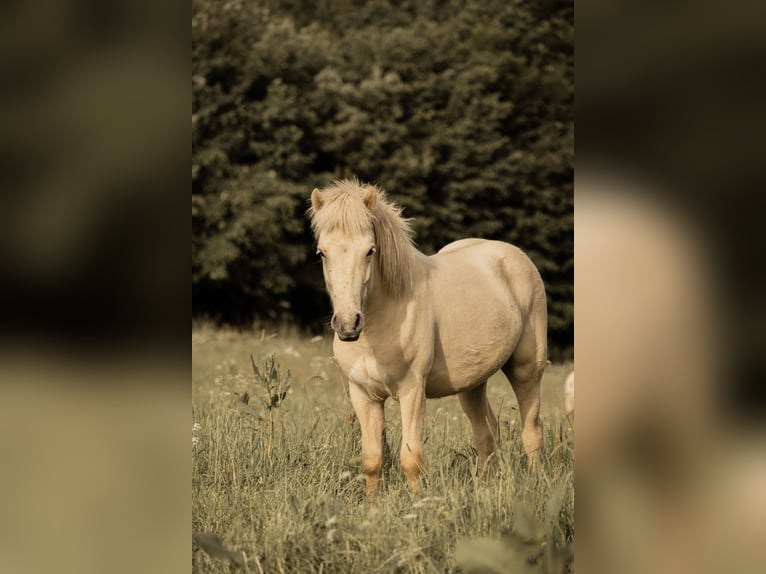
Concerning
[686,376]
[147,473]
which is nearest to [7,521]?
[147,473]

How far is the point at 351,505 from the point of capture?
4.06 metres

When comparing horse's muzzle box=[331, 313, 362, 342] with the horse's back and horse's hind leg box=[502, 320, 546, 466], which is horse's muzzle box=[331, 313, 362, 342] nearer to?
the horse's back

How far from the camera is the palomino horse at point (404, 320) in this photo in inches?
184

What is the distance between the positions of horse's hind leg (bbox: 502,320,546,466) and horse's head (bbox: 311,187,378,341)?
187 cm

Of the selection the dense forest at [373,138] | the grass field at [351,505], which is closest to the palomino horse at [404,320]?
the grass field at [351,505]

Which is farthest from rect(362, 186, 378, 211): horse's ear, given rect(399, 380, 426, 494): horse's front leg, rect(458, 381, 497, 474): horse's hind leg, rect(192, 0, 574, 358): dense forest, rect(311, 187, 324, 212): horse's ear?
rect(192, 0, 574, 358): dense forest

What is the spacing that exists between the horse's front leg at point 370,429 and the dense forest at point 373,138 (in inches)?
454

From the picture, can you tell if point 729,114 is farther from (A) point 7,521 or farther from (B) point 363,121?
(B) point 363,121

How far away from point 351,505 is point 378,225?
1608mm

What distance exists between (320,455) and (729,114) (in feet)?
14.2

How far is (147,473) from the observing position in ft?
3.87

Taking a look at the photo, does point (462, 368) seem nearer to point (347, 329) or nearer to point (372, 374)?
point (372, 374)

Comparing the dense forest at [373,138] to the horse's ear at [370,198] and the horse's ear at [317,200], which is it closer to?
the horse's ear at [317,200]

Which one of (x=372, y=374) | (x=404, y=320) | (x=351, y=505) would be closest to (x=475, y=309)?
(x=404, y=320)
